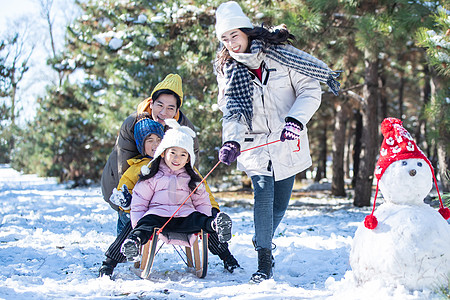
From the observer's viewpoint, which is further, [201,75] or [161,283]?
[201,75]

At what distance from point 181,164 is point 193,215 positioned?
401 mm

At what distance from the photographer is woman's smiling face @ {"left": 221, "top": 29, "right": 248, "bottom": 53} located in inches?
117

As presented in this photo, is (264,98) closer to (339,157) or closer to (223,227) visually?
(223,227)

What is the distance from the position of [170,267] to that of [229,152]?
1.29m

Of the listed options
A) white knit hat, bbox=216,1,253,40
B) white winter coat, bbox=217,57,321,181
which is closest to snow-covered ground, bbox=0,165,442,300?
white winter coat, bbox=217,57,321,181

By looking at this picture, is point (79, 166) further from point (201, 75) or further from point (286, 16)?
point (286, 16)

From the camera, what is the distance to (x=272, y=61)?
3.05 metres

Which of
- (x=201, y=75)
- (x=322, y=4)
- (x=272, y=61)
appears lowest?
(x=272, y=61)

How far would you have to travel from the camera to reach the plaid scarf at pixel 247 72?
298cm

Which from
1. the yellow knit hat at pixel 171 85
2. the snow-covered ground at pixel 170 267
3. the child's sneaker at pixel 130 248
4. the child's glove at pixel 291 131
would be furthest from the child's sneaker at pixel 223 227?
the yellow knit hat at pixel 171 85

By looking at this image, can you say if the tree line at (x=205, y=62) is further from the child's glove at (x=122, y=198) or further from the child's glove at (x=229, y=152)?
the child's glove at (x=122, y=198)

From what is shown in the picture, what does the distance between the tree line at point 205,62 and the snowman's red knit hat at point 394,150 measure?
7.63 ft

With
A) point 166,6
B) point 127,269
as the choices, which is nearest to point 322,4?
point 166,6

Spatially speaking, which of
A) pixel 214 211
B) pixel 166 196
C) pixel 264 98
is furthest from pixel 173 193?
pixel 264 98
